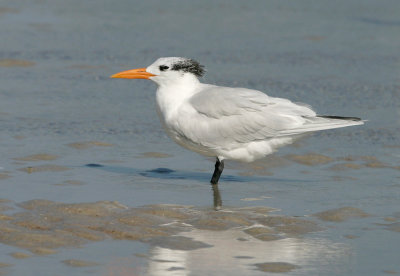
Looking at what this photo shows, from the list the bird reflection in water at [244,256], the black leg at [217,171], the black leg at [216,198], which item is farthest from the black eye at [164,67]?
the bird reflection in water at [244,256]

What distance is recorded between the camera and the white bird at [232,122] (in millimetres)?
6484

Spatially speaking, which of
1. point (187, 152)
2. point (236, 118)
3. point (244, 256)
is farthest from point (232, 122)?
point (244, 256)

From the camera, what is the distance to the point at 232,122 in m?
6.53

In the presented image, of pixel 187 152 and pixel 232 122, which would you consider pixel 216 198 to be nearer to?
pixel 232 122

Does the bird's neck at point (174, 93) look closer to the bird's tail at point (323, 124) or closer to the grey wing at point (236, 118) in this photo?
the grey wing at point (236, 118)

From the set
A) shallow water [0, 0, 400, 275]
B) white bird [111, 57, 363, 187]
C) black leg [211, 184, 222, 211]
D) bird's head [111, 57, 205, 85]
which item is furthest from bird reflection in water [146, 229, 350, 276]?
bird's head [111, 57, 205, 85]

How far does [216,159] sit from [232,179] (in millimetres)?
290

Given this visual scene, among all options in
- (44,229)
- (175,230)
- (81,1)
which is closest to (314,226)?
(175,230)

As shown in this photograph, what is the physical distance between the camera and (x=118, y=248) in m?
4.80

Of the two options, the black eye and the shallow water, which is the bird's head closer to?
the black eye

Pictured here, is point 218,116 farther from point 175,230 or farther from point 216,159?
point 175,230

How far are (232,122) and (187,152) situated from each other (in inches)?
34.0

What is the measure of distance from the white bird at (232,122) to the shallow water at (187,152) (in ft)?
0.79

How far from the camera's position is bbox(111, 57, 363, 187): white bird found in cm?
648
